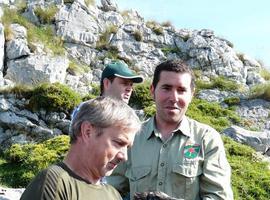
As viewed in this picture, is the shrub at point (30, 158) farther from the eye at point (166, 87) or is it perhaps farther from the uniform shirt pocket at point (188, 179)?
the uniform shirt pocket at point (188, 179)

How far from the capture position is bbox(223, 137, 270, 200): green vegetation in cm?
932

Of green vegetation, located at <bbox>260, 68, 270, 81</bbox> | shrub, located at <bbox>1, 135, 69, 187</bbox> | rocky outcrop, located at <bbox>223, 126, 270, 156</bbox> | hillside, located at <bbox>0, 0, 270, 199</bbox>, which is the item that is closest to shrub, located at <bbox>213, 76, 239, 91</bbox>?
hillside, located at <bbox>0, 0, 270, 199</bbox>

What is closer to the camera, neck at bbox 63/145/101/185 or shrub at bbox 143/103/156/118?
neck at bbox 63/145/101/185

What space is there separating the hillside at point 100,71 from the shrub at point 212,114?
31mm

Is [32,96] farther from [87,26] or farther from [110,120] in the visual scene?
[110,120]

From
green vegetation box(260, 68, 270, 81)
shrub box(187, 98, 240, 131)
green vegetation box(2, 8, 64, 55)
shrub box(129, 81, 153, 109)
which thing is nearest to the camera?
shrub box(187, 98, 240, 131)

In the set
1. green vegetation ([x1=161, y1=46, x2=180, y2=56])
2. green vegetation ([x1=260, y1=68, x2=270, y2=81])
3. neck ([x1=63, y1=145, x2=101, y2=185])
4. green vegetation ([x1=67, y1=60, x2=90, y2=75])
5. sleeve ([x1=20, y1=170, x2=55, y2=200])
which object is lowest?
green vegetation ([x1=67, y1=60, x2=90, y2=75])

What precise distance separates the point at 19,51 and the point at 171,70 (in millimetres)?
12547

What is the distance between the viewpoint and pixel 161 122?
3852 mm

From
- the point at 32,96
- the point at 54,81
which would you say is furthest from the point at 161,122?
the point at 54,81

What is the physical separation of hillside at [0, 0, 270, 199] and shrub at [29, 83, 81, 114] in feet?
0.08

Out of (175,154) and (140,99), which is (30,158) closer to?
(140,99)

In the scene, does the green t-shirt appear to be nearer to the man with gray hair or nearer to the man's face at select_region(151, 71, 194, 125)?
the man with gray hair

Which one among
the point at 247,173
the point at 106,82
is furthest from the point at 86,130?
the point at 247,173
